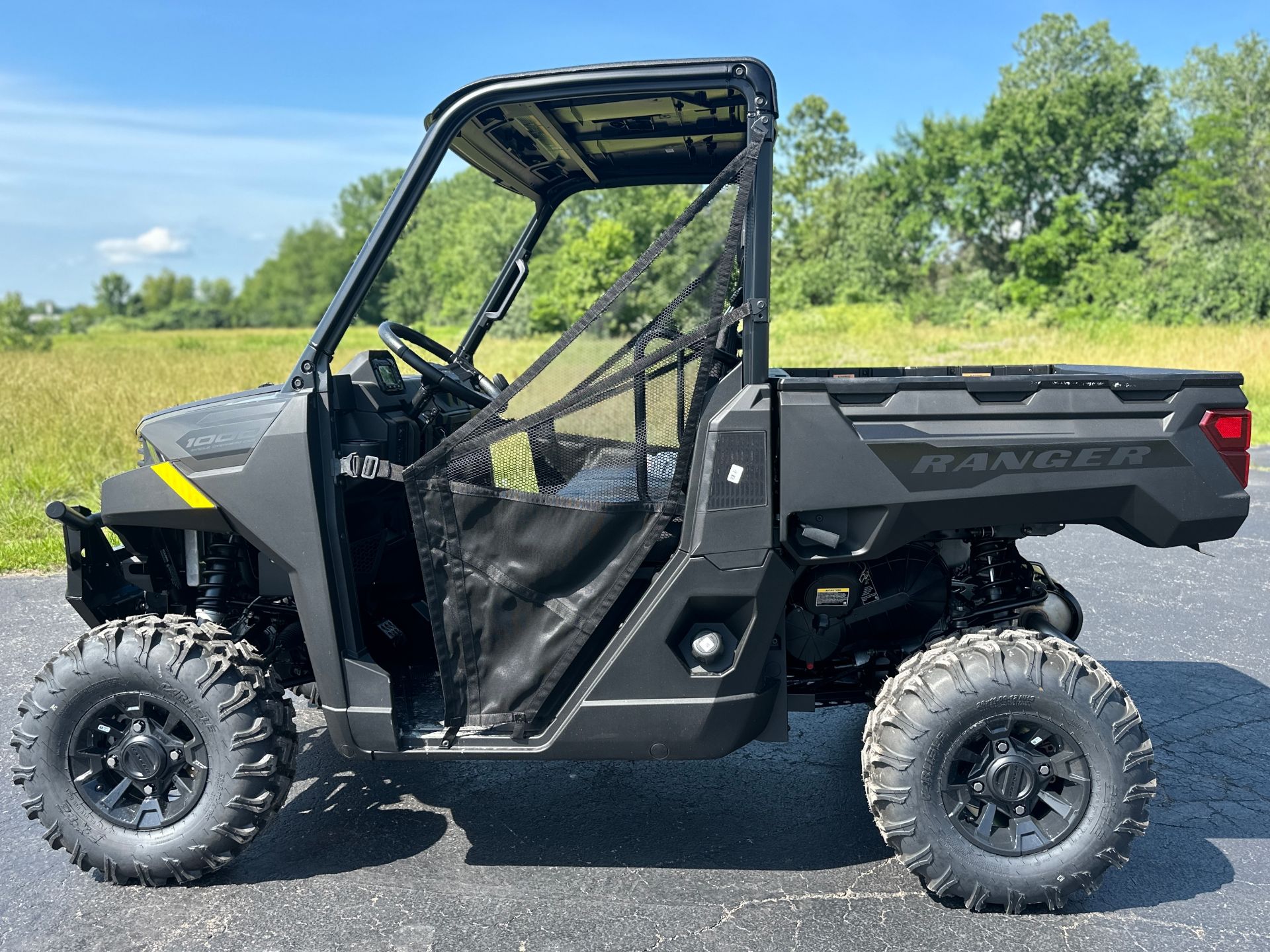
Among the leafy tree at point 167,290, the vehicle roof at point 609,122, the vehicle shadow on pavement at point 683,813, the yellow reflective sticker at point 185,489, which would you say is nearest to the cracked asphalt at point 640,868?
the vehicle shadow on pavement at point 683,813

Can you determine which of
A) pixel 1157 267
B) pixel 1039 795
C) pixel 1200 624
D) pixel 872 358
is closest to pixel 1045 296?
pixel 1157 267

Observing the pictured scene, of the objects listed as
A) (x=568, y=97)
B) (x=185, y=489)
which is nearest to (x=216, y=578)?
(x=185, y=489)

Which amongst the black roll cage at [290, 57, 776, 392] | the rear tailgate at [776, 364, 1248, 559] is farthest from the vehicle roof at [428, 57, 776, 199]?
the rear tailgate at [776, 364, 1248, 559]

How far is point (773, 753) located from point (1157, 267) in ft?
125

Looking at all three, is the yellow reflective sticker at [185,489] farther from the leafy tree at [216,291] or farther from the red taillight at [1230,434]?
the leafy tree at [216,291]

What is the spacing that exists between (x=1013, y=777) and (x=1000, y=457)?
2.91ft

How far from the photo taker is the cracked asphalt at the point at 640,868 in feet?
8.79

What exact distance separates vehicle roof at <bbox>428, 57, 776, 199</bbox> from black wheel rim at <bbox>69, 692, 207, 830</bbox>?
190cm

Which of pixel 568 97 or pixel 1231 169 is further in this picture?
pixel 1231 169

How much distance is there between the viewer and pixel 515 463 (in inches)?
106

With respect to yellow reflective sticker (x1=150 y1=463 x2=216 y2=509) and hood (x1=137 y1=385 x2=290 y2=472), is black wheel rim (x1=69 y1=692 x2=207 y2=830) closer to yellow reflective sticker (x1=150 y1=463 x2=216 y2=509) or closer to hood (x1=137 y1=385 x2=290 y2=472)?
yellow reflective sticker (x1=150 y1=463 x2=216 y2=509)

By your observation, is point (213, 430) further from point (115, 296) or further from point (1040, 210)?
point (115, 296)

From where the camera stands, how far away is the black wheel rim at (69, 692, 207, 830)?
2.90 meters

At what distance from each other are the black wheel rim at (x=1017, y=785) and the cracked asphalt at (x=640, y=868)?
222 millimetres
